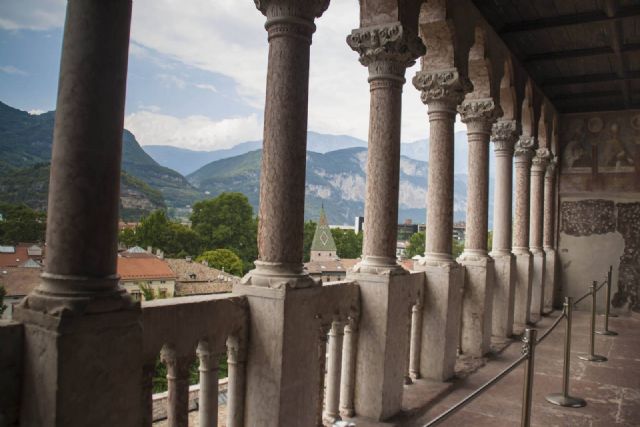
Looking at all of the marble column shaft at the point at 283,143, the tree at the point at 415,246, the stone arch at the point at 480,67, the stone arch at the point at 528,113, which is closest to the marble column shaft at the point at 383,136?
the marble column shaft at the point at 283,143

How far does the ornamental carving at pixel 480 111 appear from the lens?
9672mm

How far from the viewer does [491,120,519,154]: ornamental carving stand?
11.4m

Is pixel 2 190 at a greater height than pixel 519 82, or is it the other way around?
pixel 519 82

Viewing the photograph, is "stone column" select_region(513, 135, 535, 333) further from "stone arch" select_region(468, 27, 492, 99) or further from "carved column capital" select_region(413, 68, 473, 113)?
→ "carved column capital" select_region(413, 68, 473, 113)

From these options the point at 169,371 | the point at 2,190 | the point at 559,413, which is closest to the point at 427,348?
the point at 559,413

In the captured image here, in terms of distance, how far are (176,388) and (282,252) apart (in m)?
1.40

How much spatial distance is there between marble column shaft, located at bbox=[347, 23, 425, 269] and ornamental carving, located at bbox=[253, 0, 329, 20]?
1542 mm

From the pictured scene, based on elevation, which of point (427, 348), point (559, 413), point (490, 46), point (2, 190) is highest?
point (490, 46)

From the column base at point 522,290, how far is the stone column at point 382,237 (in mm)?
7018

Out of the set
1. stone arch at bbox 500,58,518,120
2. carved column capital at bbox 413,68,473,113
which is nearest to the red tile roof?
stone arch at bbox 500,58,518,120

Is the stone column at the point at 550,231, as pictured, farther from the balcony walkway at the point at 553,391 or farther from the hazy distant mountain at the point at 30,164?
the hazy distant mountain at the point at 30,164

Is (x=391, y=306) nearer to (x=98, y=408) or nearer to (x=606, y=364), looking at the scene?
(x=98, y=408)

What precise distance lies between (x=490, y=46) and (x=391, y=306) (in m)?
6.09

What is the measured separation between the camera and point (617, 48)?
10438 millimetres
